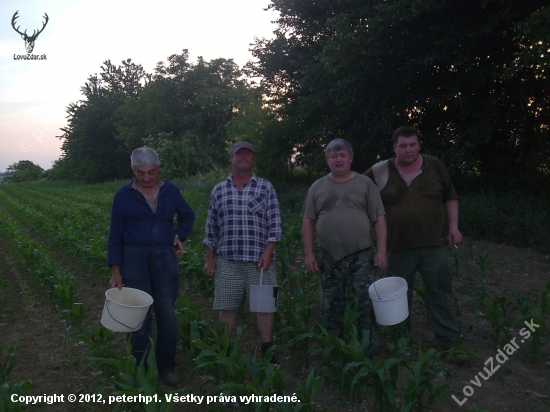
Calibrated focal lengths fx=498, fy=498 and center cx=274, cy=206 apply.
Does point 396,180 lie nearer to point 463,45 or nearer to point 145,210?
point 145,210

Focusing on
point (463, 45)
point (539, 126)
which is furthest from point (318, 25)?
point (539, 126)

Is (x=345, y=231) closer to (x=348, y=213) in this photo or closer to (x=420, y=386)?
(x=348, y=213)

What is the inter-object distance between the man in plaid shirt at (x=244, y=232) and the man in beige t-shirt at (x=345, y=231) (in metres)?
0.33

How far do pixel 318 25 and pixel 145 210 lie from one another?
13.5 m

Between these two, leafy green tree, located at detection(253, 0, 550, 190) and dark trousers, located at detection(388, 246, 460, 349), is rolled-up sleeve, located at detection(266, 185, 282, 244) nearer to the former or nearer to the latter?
dark trousers, located at detection(388, 246, 460, 349)

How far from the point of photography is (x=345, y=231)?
3846 millimetres

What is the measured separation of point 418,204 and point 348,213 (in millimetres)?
662

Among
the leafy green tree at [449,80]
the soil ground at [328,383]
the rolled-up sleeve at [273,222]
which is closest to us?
the soil ground at [328,383]

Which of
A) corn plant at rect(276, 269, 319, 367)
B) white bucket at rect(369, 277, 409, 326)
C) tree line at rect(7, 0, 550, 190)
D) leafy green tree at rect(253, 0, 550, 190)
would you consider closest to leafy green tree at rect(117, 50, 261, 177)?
tree line at rect(7, 0, 550, 190)

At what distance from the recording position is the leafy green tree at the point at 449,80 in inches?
374

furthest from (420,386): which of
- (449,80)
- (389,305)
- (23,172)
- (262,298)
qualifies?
(23,172)

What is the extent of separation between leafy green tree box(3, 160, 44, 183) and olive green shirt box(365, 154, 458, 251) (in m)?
86.2

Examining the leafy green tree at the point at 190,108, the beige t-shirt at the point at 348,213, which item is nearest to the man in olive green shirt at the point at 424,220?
the beige t-shirt at the point at 348,213

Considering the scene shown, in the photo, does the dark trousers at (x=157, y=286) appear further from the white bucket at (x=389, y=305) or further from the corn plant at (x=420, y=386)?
the corn plant at (x=420, y=386)
